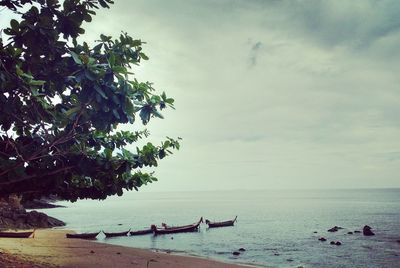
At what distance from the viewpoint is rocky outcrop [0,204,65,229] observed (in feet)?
145

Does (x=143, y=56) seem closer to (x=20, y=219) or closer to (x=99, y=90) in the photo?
(x=99, y=90)

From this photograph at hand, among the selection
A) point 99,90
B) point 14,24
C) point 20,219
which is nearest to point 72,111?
point 99,90

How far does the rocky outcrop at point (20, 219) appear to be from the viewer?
44188 mm

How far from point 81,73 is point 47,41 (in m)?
1.53

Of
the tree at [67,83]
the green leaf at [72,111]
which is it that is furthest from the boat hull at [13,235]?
the green leaf at [72,111]

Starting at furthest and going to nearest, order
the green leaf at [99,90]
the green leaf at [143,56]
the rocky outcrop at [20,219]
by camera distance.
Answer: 1. the rocky outcrop at [20,219]
2. the green leaf at [143,56]
3. the green leaf at [99,90]

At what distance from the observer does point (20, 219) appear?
46312 mm

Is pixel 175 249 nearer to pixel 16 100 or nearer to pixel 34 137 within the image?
pixel 34 137

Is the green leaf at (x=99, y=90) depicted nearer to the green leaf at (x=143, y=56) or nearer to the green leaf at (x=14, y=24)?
the green leaf at (x=143, y=56)

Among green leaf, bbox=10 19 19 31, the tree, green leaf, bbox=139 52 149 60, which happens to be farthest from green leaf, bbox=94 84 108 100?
green leaf, bbox=10 19 19 31

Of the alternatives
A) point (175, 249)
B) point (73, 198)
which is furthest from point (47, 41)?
point (175, 249)

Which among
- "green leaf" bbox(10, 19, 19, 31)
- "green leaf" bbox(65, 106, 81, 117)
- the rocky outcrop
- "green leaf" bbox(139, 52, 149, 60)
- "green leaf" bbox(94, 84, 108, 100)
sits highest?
"green leaf" bbox(10, 19, 19, 31)

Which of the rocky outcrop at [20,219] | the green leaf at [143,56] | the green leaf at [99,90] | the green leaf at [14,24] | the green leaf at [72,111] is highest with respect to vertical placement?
the green leaf at [14,24]

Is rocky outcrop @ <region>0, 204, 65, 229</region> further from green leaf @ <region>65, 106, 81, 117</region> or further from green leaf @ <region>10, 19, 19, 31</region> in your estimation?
green leaf @ <region>10, 19, 19, 31</region>
